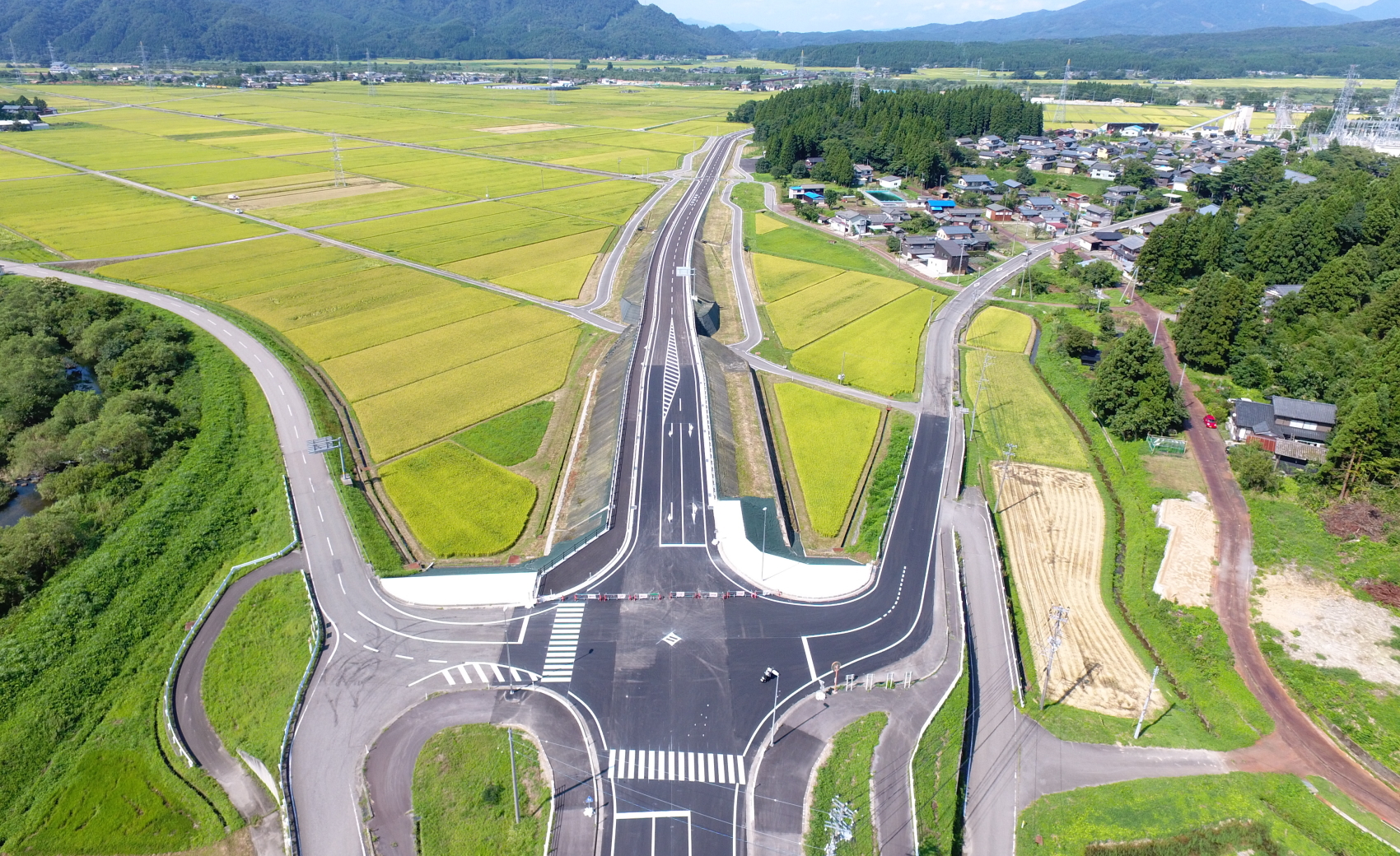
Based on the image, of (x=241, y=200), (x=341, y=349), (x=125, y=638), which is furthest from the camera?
(x=241, y=200)

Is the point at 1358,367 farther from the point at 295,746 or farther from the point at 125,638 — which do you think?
the point at 125,638

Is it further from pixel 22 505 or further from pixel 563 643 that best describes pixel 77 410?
pixel 563 643

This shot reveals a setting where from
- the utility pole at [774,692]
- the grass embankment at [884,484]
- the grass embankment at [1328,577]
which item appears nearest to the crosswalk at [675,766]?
the utility pole at [774,692]

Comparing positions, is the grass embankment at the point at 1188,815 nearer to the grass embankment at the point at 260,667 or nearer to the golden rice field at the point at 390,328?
the grass embankment at the point at 260,667

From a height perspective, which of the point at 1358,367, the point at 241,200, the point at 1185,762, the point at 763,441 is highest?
the point at 241,200

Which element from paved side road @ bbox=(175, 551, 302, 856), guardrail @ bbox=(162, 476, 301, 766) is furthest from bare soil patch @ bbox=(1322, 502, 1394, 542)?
guardrail @ bbox=(162, 476, 301, 766)

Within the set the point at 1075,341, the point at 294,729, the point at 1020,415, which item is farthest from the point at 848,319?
the point at 294,729

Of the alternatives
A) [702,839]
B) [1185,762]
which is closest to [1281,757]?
[1185,762]

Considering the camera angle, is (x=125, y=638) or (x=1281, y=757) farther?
(x=125, y=638)
